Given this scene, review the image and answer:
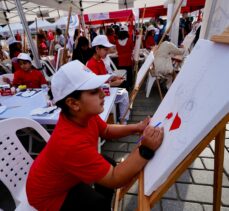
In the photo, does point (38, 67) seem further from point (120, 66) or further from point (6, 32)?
point (6, 32)

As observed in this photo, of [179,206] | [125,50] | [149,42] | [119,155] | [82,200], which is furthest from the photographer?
[149,42]

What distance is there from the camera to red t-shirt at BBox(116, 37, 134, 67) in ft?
16.5

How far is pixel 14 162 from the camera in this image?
1.38 metres

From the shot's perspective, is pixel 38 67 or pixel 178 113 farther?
pixel 38 67

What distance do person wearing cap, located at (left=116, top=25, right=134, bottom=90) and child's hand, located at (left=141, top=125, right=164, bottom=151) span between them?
14.4 ft

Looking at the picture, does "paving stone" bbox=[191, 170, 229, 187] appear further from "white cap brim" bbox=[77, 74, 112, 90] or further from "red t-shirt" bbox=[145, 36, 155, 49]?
"red t-shirt" bbox=[145, 36, 155, 49]

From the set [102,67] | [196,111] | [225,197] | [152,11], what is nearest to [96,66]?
[102,67]

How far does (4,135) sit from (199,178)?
75.0 inches

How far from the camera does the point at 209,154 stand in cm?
239

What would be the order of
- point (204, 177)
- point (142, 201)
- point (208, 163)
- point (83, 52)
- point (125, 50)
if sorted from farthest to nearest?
1. point (125, 50)
2. point (83, 52)
3. point (208, 163)
4. point (204, 177)
5. point (142, 201)

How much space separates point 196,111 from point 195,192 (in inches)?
58.6

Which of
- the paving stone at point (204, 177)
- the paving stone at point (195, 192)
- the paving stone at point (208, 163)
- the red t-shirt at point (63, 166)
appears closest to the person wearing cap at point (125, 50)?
the paving stone at point (208, 163)

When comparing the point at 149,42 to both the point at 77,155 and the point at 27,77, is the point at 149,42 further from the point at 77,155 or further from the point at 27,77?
the point at 77,155

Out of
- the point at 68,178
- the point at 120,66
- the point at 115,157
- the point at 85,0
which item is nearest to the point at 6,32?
the point at 85,0
